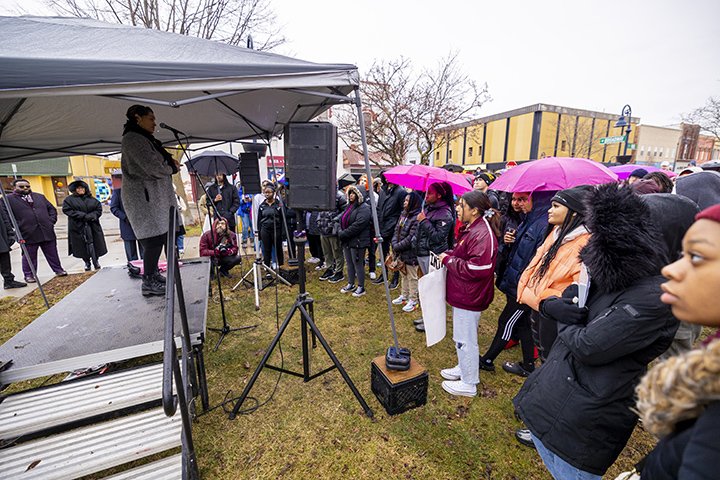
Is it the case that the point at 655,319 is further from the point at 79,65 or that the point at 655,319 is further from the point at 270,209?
the point at 270,209

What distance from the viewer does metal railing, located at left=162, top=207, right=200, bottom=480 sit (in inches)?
64.9

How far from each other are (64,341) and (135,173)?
1.72 meters

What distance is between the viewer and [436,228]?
14.5 feet

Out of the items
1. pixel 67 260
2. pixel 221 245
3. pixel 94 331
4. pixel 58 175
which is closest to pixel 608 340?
pixel 94 331

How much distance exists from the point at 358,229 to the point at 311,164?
8.83 ft

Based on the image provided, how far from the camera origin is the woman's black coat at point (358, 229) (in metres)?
5.44

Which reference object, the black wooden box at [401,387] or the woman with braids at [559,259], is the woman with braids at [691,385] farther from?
the black wooden box at [401,387]

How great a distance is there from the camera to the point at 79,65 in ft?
5.91

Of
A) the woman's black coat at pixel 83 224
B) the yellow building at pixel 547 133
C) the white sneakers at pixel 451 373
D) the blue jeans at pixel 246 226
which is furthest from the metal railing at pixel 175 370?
the yellow building at pixel 547 133

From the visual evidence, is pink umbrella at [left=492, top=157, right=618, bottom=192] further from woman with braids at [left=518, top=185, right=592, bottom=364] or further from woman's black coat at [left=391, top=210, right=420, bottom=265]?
woman's black coat at [left=391, top=210, right=420, bottom=265]

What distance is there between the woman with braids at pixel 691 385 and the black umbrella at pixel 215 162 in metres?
10.1

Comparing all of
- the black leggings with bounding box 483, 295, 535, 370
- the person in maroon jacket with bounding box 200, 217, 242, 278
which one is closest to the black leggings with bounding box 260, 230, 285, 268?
the person in maroon jacket with bounding box 200, 217, 242, 278

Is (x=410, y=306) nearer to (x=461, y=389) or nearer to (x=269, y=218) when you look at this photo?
(x=461, y=389)

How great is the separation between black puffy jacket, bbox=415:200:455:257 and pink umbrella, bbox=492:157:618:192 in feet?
3.45
